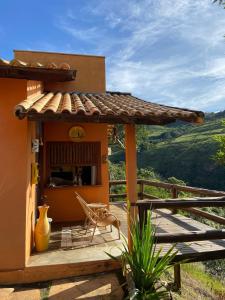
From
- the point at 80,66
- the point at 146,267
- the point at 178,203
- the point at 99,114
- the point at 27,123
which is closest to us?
the point at 146,267

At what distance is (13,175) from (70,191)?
11.1 ft

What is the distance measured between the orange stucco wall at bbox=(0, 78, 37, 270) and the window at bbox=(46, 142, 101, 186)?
127 inches

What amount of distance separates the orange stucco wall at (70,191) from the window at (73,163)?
6.9 inches

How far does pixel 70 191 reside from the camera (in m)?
8.09

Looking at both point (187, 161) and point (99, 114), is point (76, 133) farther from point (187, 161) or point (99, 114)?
point (187, 161)

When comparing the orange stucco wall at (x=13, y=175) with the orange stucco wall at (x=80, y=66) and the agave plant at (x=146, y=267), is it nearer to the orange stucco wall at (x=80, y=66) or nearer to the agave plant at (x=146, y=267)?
the agave plant at (x=146, y=267)

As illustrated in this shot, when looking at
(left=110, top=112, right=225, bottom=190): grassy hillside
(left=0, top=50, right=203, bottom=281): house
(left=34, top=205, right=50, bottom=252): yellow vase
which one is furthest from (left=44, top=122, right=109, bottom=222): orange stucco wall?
(left=110, top=112, right=225, bottom=190): grassy hillside

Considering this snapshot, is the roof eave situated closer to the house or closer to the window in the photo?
the house

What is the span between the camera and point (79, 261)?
4.89 metres

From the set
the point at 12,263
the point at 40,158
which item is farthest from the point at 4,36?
the point at 12,263

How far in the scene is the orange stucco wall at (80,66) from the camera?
28.0 ft

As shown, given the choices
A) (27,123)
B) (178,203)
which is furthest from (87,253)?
(27,123)

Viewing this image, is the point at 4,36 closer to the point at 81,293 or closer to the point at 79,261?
the point at 79,261

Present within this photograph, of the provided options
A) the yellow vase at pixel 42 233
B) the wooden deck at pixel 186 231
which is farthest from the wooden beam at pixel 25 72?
the wooden deck at pixel 186 231
